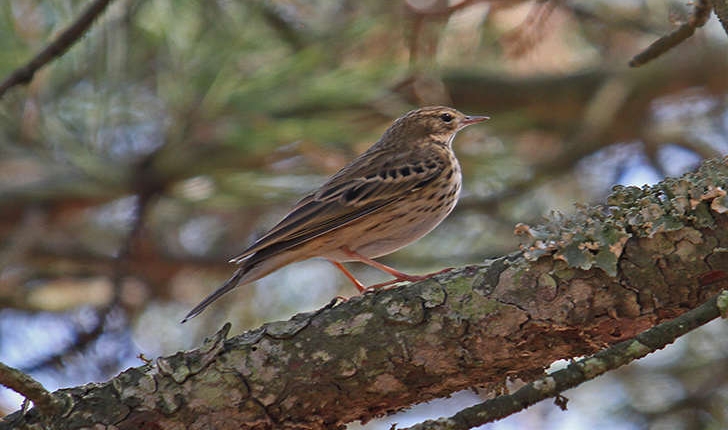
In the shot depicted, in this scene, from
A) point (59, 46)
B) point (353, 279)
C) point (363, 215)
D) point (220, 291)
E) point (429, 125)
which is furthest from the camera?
point (429, 125)

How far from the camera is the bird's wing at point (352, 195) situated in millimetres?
4645

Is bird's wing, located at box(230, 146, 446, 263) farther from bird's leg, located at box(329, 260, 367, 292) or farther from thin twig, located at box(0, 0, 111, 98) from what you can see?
thin twig, located at box(0, 0, 111, 98)

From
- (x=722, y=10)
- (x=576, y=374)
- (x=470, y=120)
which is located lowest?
(x=576, y=374)

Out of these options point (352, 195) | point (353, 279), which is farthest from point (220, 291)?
point (352, 195)

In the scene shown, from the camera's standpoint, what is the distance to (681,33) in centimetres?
354

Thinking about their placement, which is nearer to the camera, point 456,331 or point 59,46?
point 456,331

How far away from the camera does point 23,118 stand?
5.33 m

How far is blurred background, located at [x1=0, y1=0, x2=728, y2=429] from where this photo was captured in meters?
5.30

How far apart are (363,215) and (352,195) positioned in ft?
0.68

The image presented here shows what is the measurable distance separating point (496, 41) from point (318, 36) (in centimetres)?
137

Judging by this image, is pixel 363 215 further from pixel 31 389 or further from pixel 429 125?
pixel 31 389

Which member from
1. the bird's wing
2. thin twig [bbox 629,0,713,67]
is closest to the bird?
the bird's wing

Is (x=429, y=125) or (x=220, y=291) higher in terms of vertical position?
(x=429, y=125)

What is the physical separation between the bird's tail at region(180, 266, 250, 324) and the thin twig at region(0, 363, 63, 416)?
3.74ft
